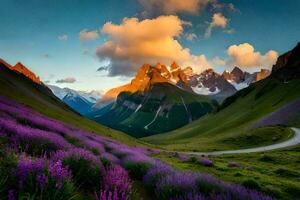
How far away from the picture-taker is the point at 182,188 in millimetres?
8648

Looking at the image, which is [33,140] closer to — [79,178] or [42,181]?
[79,178]

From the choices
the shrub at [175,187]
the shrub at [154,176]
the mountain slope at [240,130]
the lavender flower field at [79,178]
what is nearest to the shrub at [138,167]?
the lavender flower field at [79,178]

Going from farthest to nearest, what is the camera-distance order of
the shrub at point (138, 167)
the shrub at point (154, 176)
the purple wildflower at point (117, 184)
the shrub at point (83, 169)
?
1. the shrub at point (138, 167)
2. the shrub at point (154, 176)
3. the shrub at point (83, 169)
4. the purple wildflower at point (117, 184)

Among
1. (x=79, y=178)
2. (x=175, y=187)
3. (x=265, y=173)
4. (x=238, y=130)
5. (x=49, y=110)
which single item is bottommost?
(x=79, y=178)

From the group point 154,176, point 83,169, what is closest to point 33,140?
point 83,169

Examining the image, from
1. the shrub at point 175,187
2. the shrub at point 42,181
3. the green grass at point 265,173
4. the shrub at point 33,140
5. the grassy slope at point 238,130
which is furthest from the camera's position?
the grassy slope at point 238,130

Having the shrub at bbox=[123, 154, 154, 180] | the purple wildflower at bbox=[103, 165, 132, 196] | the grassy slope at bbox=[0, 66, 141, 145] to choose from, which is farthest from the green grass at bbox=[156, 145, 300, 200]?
the grassy slope at bbox=[0, 66, 141, 145]

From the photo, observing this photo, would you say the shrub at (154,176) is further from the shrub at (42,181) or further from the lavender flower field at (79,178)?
the shrub at (42,181)

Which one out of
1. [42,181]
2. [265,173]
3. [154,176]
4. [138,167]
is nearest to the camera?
[42,181]

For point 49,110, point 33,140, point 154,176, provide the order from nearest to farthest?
point 154,176 < point 33,140 < point 49,110

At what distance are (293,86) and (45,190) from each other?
193518mm

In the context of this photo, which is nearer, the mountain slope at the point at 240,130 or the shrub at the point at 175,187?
the shrub at the point at 175,187

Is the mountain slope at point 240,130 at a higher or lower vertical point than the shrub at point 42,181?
higher

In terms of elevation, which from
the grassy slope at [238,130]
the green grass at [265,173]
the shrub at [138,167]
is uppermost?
the grassy slope at [238,130]
